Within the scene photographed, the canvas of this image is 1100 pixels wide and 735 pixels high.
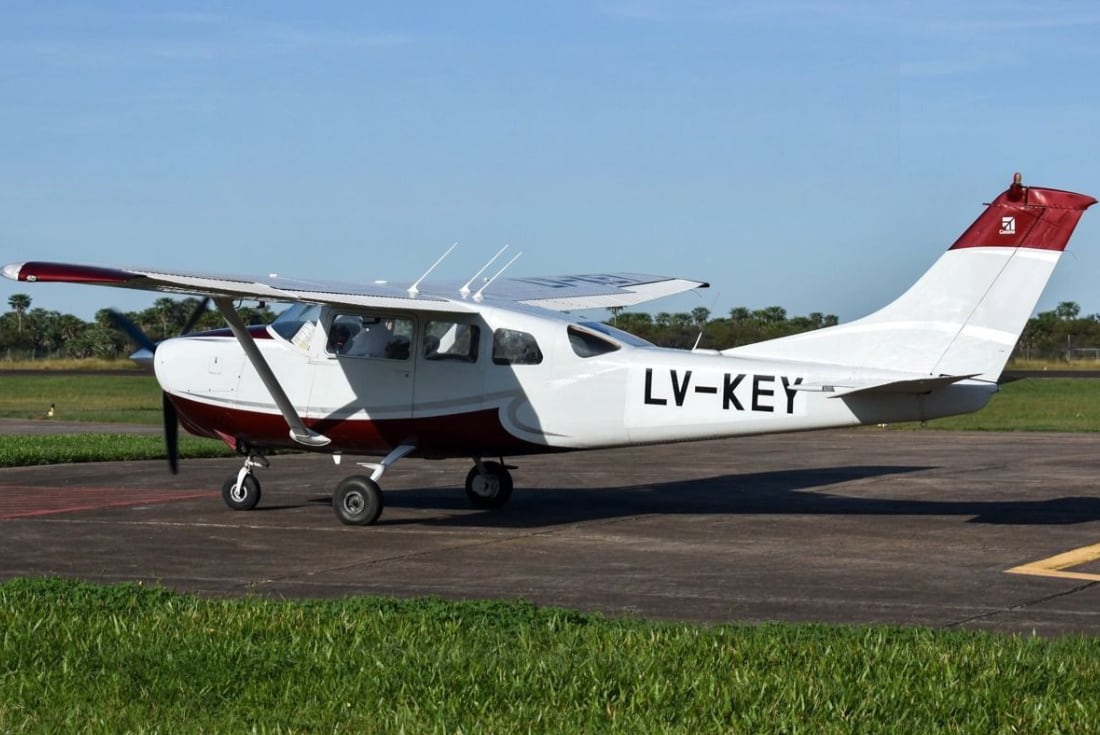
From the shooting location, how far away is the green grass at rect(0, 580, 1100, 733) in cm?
621

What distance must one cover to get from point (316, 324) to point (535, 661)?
8542 mm

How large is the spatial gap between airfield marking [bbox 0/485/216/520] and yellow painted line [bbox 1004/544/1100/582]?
9.70m

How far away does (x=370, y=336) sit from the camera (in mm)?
14977

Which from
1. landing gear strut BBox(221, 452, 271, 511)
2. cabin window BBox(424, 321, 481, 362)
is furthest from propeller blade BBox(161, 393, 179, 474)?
cabin window BBox(424, 321, 481, 362)

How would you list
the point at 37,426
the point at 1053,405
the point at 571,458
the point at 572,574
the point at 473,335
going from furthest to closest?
the point at 1053,405
the point at 37,426
the point at 571,458
the point at 473,335
the point at 572,574

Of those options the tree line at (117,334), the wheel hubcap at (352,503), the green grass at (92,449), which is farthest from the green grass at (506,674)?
the tree line at (117,334)

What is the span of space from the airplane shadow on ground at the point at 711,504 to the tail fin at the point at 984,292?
2.09 m

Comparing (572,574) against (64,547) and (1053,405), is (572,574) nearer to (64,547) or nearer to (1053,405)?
(64,547)

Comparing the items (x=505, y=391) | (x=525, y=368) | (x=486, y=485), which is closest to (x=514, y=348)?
(x=525, y=368)

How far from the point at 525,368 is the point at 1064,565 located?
220 inches

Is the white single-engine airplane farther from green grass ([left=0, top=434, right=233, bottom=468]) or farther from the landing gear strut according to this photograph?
green grass ([left=0, top=434, right=233, bottom=468])

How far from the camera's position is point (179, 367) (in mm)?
15844

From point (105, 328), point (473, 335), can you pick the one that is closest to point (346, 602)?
point (473, 335)

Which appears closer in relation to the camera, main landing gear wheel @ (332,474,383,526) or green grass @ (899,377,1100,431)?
main landing gear wheel @ (332,474,383,526)
